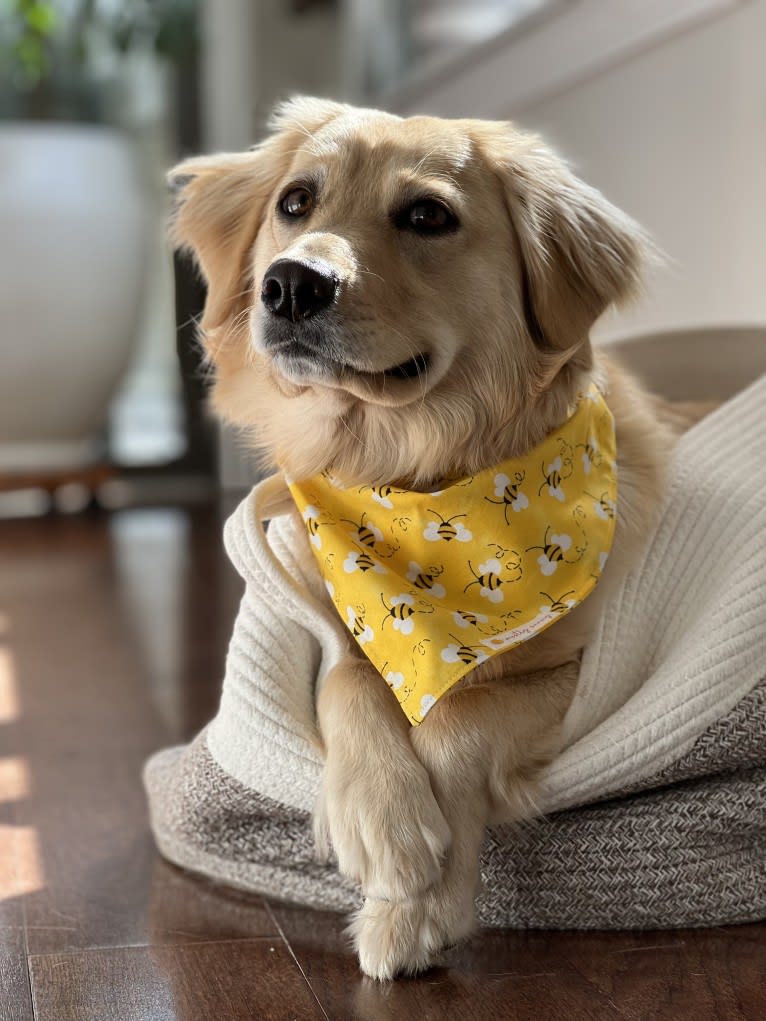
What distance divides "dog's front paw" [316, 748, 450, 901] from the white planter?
10.3 feet

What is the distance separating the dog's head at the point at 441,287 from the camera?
1.33m

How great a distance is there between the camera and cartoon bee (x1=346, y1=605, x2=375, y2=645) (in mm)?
1299

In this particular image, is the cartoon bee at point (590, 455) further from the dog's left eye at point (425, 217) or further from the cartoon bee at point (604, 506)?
the dog's left eye at point (425, 217)

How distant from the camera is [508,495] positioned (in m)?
1.35

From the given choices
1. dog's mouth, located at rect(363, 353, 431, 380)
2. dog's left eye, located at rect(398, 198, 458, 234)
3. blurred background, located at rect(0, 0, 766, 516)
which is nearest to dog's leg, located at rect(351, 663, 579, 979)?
dog's mouth, located at rect(363, 353, 431, 380)

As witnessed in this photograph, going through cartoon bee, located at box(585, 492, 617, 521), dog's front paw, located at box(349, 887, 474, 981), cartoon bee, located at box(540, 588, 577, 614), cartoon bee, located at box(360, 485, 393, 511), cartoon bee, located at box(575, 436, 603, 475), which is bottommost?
dog's front paw, located at box(349, 887, 474, 981)

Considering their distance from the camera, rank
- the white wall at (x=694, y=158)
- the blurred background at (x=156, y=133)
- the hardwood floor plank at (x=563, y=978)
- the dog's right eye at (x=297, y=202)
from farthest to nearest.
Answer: the blurred background at (x=156, y=133)
the white wall at (x=694, y=158)
the dog's right eye at (x=297, y=202)
the hardwood floor plank at (x=563, y=978)

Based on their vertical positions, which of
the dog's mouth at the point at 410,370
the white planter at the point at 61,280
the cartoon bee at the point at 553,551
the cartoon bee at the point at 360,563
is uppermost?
the dog's mouth at the point at 410,370

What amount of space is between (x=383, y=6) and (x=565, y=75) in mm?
1509

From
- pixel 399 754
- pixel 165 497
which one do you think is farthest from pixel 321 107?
pixel 165 497

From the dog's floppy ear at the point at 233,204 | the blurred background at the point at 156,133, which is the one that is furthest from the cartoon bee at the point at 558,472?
the blurred background at the point at 156,133

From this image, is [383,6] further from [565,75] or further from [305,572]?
[305,572]

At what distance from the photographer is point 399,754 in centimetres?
120

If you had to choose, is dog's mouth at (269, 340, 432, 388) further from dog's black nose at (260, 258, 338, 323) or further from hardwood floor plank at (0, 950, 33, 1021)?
hardwood floor plank at (0, 950, 33, 1021)
